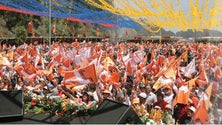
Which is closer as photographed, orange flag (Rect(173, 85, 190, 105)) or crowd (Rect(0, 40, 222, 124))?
crowd (Rect(0, 40, 222, 124))

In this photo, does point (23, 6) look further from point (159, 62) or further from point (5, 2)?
point (159, 62)

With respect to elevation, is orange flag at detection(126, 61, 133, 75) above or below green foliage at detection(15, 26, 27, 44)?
below

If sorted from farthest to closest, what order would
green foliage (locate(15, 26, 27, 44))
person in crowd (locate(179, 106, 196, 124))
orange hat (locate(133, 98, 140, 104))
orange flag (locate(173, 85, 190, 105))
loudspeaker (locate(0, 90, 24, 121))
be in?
green foliage (locate(15, 26, 27, 44)), orange hat (locate(133, 98, 140, 104)), loudspeaker (locate(0, 90, 24, 121)), orange flag (locate(173, 85, 190, 105)), person in crowd (locate(179, 106, 196, 124))

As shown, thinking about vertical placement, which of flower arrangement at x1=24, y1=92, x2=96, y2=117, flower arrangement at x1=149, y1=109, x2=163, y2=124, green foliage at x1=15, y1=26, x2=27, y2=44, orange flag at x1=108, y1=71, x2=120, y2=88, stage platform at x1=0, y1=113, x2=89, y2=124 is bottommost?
stage platform at x1=0, y1=113, x2=89, y2=124

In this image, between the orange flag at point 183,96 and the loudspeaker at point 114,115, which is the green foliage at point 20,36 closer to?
the orange flag at point 183,96

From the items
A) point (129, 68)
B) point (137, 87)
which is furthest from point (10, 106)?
A: point (129, 68)

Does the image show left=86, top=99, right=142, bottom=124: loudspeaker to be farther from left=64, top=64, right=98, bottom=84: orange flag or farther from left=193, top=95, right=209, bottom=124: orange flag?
left=64, top=64, right=98, bottom=84: orange flag

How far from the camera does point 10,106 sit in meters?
8.13

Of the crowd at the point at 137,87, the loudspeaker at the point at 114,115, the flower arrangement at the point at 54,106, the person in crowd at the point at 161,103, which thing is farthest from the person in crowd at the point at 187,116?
the flower arrangement at the point at 54,106

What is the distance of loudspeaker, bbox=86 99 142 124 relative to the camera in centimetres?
529

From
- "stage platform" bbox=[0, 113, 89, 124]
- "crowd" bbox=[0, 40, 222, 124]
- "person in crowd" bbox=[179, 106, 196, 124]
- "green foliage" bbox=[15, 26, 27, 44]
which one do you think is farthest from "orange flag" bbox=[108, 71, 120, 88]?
"green foliage" bbox=[15, 26, 27, 44]

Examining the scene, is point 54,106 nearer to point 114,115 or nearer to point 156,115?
point 156,115

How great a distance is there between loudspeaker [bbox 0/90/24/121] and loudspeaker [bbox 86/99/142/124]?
2.94 meters

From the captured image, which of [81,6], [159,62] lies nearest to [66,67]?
[159,62]
